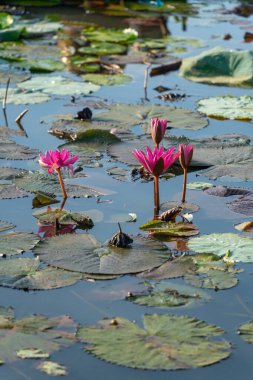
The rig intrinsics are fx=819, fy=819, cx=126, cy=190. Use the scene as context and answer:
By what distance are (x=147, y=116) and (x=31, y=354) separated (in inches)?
101

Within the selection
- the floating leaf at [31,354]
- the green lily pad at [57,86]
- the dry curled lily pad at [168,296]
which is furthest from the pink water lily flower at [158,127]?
the green lily pad at [57,86]

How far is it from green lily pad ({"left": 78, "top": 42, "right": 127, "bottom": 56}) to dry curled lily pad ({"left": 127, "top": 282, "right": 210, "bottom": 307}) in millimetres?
3972

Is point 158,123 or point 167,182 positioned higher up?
point 158,123

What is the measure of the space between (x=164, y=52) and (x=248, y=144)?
2601 millimetres

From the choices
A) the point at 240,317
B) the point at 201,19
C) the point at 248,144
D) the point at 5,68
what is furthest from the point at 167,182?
the point at 201,19

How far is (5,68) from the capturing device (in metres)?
5.89

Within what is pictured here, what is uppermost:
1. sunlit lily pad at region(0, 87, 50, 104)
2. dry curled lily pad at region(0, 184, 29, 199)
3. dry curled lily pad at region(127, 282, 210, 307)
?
dry curled lily pad at region(127, 282, 210, 307)

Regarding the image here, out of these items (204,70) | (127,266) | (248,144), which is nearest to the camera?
(127,266)

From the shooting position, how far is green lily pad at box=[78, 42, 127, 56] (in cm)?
649

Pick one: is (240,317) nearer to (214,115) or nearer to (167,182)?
(167,182)

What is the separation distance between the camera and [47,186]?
3.66 metres

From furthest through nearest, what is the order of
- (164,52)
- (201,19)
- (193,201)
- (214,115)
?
(201,19) → (164,52) → (214,115) → (193,201)

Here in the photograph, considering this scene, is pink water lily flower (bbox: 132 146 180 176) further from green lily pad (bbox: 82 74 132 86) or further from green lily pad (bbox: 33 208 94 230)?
green lily pad (bbox: 82 74 132 86)

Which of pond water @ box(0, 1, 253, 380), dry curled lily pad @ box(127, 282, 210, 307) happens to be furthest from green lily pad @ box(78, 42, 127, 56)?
dry curled lily pad @ box(127, 282, 210, 307)
